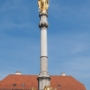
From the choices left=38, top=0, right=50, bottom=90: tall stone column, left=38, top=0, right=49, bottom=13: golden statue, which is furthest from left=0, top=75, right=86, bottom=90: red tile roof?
left=38, top=0, right=49, bottom=13: golden statue

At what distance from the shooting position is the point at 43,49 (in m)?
26.5

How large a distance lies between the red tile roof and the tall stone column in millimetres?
24704

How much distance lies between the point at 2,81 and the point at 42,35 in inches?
1090

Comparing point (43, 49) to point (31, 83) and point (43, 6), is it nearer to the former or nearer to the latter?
point (43, 6)

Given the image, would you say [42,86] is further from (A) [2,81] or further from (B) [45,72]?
(A) [2,81]

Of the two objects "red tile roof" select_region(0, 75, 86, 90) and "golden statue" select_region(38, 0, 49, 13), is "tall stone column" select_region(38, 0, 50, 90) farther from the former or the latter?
"red tile roof" select_region(0, 75, 86, 90)

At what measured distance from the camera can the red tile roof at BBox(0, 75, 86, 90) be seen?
50719 millimetres

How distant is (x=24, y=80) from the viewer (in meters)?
53.0

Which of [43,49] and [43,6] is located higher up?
[43,6]

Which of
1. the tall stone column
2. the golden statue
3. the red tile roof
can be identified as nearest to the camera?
the tall stone column

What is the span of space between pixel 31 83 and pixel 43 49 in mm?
26449

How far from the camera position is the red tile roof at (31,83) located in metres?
50.7

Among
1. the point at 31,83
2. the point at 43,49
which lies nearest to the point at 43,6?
the point at 43,49

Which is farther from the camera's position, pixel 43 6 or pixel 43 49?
pixel 43 6
